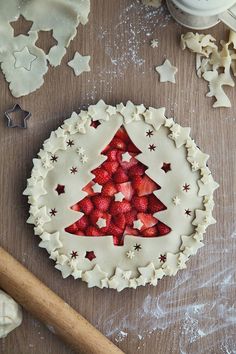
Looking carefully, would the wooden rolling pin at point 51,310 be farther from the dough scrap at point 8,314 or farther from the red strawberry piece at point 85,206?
the red strawberry piece at point 85,206

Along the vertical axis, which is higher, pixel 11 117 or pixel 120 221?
pixel 11 117

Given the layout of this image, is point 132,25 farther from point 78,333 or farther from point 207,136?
point 78,333

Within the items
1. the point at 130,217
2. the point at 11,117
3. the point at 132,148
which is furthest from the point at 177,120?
the point at 11,117

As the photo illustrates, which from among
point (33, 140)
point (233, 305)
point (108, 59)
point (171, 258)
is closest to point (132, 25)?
point (108, 59)

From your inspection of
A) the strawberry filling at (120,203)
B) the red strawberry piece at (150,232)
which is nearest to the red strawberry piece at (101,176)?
the strawberry filling at (120,203)

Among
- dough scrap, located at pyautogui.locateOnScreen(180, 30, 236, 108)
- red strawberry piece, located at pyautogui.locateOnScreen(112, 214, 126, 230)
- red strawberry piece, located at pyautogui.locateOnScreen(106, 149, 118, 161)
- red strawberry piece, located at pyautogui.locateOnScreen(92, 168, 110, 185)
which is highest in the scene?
dough scrap, located at pyautogui.locateOnScreen(180, 30, 236, 108)

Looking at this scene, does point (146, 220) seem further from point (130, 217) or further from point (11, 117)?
point (11, 117)

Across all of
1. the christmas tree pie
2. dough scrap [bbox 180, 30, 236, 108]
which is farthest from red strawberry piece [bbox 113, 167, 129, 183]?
dough scrap [bbox 180, 30, 236, 108]

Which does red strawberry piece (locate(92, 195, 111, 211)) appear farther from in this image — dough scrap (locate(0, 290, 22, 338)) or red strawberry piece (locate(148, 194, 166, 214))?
dough scrap (locate(0, 290, 22, 338))
